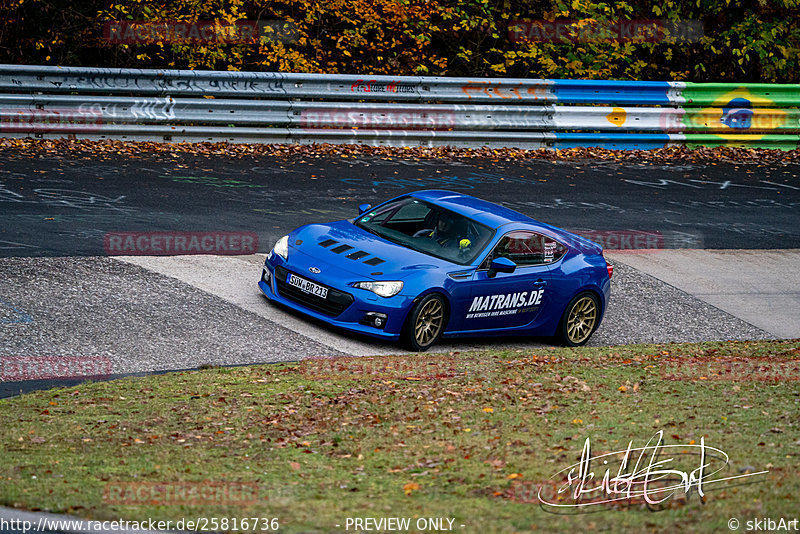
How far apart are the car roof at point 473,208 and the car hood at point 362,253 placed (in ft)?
2.66

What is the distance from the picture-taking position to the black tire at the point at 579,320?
38.2ft

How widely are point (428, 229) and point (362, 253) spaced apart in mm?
952

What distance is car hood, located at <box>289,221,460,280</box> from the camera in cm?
1061

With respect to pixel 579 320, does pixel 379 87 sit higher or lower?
higher

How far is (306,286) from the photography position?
35.5 ft

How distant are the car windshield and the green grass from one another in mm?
1646

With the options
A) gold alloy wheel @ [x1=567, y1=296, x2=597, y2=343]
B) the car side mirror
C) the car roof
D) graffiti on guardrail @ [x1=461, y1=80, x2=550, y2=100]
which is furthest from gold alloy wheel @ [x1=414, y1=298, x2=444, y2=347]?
graffiti on guardrail @ [x1=461, y1=80, x2=550, y2=100]

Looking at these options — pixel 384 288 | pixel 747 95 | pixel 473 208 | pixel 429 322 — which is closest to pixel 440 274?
pixel 429 322

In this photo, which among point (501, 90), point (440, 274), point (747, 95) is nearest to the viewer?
point (440, 274)

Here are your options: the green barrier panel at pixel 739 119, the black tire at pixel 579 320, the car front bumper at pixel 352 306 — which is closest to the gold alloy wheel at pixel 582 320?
the black tire at pixel 579 320

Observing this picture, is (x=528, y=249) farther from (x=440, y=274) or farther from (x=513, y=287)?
(x=440, y=274)

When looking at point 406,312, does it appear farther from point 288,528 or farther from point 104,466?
point 288,528

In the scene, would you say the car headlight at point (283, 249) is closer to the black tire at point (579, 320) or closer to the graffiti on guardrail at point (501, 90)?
the black tire at point (579, 320)

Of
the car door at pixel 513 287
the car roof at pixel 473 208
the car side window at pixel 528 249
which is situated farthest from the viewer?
the car roof at pixel 473 208
